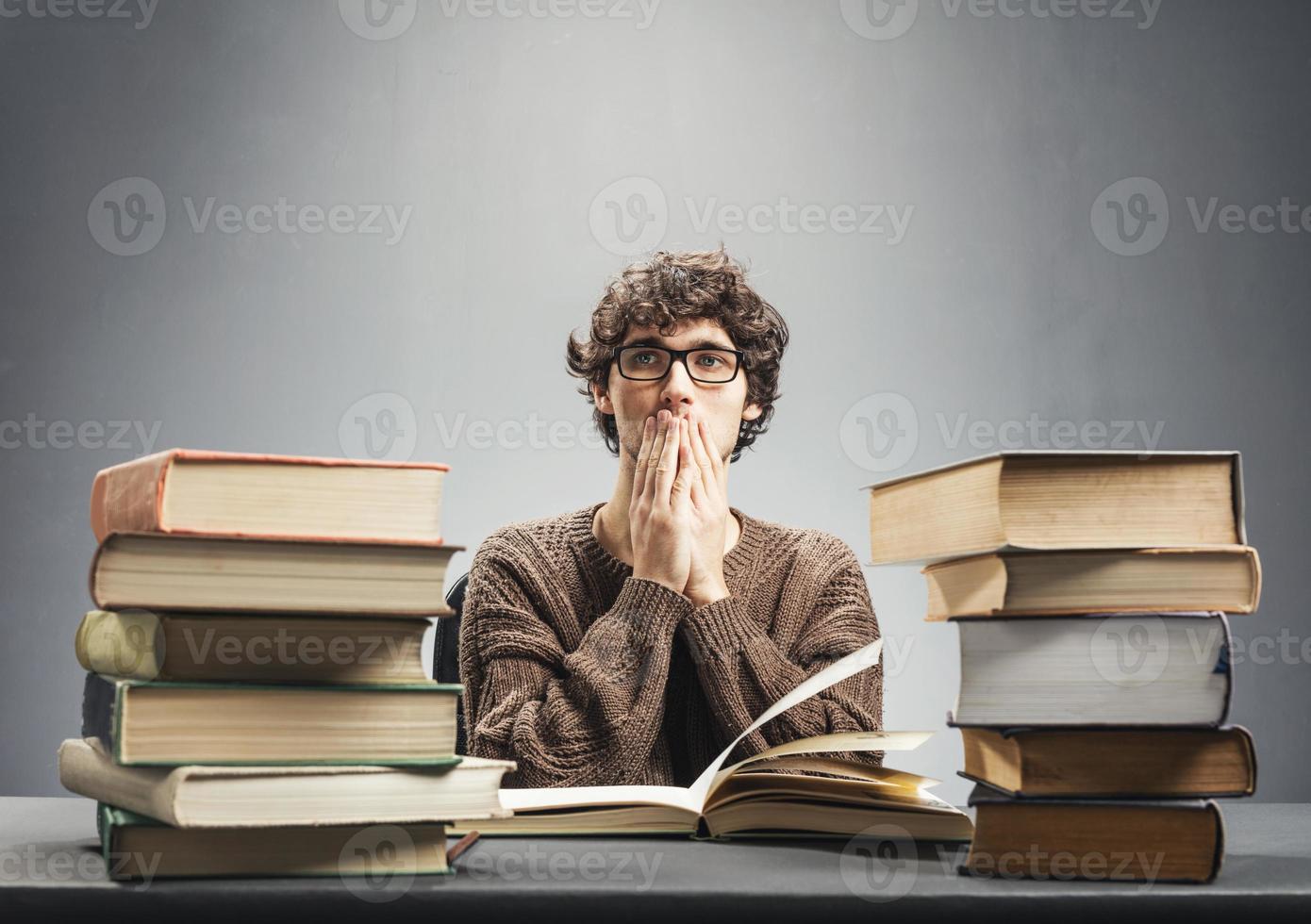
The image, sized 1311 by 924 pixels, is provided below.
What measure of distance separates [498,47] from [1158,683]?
97.8 inches

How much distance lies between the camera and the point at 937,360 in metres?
2.87

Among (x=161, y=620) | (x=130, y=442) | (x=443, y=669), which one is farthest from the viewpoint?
(x=130, y=442)

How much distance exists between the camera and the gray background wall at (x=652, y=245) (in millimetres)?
2824

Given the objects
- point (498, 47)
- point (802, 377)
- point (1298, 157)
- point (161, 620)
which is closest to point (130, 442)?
point (498, 47)

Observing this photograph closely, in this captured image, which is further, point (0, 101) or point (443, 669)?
point (0, 101)

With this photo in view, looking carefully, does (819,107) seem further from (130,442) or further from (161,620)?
(161,620)

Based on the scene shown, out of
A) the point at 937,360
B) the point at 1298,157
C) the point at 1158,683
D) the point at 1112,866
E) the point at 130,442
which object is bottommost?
the point at 1112,866
